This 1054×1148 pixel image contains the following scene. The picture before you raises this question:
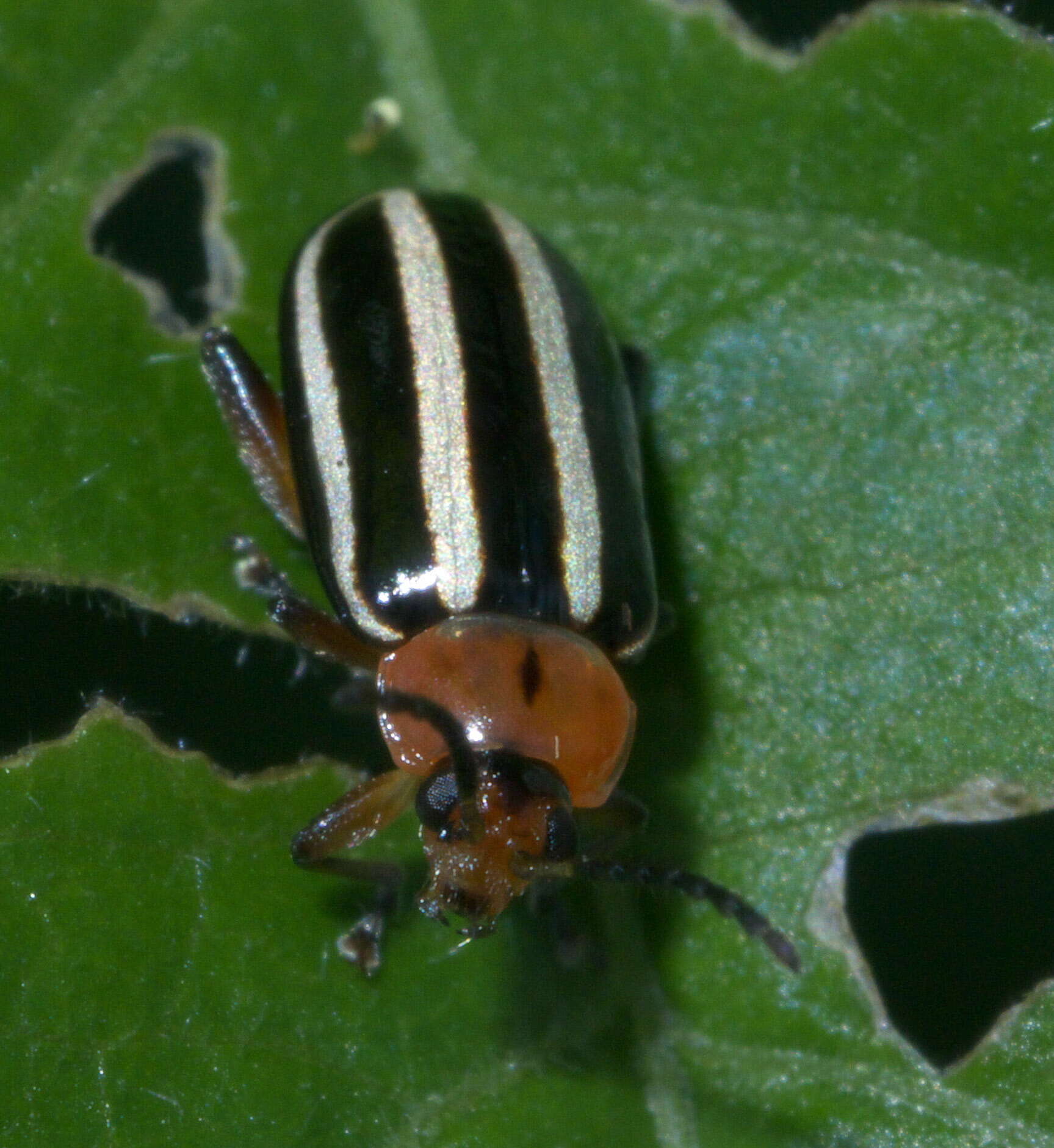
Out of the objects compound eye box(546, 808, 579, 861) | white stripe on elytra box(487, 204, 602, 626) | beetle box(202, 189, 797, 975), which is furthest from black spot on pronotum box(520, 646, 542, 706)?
compound eye box(546, 808, 579, 861)

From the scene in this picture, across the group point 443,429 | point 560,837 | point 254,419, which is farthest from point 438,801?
point 254,419

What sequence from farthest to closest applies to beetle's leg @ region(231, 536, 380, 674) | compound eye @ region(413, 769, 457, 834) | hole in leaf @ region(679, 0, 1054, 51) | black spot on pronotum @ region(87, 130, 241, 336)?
hole in leaf @ region(679, 0, 1054, 51)
black spot on pronotum @ region(87, 130, 241, 336)
beetle's leg @ region(231, 536, 380, 674)
compound eye @ region(413, 769, 457, 834)

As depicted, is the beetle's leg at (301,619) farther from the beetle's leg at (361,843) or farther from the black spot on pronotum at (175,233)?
the black spot on pronotum at (175,233)

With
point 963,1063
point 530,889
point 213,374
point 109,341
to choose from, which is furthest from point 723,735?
point 109,341

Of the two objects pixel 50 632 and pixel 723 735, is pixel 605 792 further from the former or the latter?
pixel 50 632

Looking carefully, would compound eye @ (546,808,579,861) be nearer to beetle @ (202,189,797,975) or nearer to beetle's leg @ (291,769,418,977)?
beetle @ (202,189,797,975)

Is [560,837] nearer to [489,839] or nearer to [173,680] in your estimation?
[489,839]
